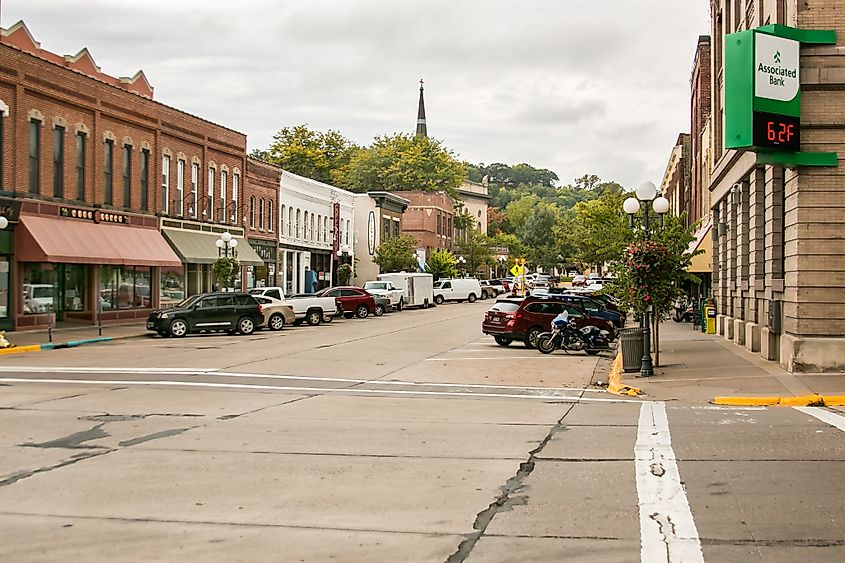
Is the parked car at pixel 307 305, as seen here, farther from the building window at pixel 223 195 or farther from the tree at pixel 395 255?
the tree at pixel 395 255

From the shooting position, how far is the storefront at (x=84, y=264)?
1250 inches

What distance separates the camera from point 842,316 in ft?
63.3

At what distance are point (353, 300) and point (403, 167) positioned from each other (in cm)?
5252

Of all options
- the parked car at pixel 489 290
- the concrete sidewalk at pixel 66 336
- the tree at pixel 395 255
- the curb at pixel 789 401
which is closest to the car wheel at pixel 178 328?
the concrete sidewalk at pixel 66 336

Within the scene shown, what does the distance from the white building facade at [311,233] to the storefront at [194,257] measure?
26.8ft

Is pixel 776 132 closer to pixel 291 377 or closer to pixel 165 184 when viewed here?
pixel 291 377

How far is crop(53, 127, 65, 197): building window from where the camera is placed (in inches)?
1352

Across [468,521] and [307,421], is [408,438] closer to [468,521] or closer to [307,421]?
[307,421]

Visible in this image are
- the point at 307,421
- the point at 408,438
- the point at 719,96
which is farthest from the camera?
the point at 719,96

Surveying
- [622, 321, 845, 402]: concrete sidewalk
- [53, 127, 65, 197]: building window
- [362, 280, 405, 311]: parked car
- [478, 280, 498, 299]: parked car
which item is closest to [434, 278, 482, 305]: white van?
[478, 280, 498, 299]: parked car

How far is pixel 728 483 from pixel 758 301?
17.2m

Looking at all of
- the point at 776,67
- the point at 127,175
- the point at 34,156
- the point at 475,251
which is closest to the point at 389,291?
the point at 127,175

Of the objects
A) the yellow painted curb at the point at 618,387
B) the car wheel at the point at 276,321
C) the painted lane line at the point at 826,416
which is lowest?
the yellow painted curb at the point at 618,387

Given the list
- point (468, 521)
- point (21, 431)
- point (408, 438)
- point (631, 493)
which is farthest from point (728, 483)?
point (21, 431)
